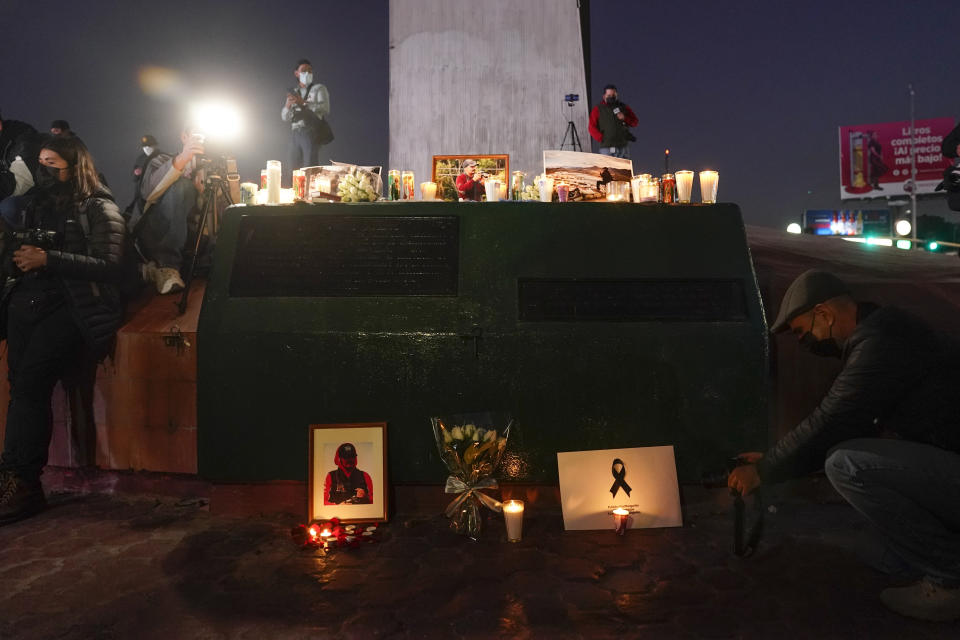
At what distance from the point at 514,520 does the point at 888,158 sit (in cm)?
5008

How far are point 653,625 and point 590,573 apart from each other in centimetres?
52

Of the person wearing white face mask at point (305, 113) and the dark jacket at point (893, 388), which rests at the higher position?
the person wearing white face mask at point (305, 113)

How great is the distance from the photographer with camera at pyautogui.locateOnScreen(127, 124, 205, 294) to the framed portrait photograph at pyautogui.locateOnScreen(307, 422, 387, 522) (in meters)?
2.37

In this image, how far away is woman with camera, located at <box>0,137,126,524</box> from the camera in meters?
3.93

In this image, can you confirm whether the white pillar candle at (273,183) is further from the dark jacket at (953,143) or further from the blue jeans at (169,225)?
the dark jacket at (953,143)

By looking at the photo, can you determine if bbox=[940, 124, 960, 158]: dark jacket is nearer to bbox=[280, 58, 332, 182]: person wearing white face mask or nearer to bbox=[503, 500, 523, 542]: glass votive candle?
bbox=[503, 500, 523, 542]: glass votive candle

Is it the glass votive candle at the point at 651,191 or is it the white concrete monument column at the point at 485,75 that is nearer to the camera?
the glass votive candle at the point at 651,191

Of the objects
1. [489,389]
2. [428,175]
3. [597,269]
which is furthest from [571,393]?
[428,175]

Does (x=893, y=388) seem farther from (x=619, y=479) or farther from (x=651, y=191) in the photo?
(x=651, y=191)

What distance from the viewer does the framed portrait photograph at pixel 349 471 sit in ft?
11.9

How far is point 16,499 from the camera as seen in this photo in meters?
3.88

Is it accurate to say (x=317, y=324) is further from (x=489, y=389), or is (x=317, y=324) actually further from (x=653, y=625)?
(x=653, y=625)

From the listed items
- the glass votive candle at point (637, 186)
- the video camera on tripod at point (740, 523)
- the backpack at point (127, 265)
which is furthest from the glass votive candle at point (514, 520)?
the backpack at point (127, 265)

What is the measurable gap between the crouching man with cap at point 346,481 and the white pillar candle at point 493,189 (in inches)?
79.4
